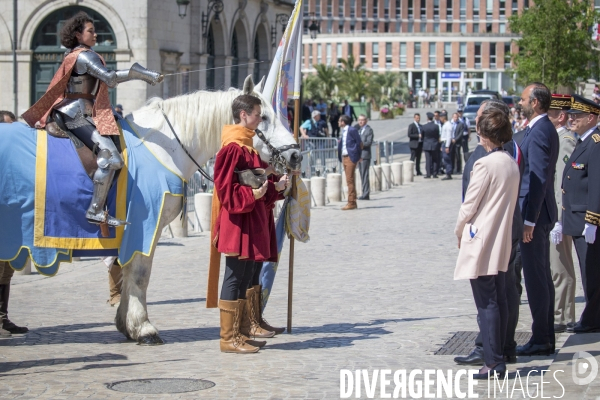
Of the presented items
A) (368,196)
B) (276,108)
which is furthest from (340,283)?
(368,196)

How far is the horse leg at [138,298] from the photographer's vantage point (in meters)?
8.39

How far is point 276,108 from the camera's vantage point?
9.58 meters

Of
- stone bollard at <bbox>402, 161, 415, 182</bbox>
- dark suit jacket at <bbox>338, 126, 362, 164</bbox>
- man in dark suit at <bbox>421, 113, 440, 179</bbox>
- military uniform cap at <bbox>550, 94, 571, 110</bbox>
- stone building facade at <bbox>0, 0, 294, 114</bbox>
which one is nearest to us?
military uniform cap at <bbox>550, 94, 571, 110</bbox>

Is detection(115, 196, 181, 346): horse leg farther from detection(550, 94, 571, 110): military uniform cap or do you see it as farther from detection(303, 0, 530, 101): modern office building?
detection(303, 0, 530, 101): modern office building

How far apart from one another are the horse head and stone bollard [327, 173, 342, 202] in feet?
48.9

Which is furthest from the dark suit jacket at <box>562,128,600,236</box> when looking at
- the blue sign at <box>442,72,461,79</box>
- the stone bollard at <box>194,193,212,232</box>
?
the blue sign at <box>442,72,461,79</box>

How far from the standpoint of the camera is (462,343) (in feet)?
27.6

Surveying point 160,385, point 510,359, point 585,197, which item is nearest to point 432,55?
point 585,197

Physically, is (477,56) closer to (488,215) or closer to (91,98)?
(91,98)

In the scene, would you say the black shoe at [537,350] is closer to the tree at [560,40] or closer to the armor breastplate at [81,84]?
the armor breastplate at [81,84]

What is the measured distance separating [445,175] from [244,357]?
24451 mm

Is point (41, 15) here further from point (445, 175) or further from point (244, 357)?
point (244, 357)

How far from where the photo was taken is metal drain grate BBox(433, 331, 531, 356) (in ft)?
26.4

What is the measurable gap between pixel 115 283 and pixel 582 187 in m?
4.91
